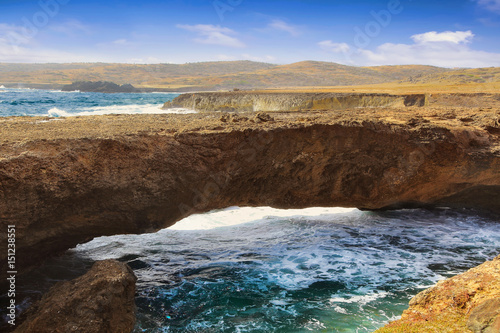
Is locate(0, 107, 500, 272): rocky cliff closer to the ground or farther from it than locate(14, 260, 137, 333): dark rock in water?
farther from it

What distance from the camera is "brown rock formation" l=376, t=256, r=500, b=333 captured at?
3.31 meters

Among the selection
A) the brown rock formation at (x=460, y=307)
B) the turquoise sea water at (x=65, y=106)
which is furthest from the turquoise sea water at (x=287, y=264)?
the turquoise sea water at (x=65, y=106)

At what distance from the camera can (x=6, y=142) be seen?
4531mm

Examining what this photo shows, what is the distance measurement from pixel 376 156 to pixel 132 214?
3.99 metres

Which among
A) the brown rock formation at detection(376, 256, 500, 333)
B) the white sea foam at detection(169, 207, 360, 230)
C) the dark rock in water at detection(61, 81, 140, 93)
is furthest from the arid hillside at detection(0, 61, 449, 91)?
the brown rock formation at detection(376, 256, 500, 333)

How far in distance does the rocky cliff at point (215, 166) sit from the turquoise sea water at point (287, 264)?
75cm

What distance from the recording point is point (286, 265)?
610 cm

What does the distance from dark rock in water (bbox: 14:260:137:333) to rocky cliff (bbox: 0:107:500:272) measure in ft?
2.52

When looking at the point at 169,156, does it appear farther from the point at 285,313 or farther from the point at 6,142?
the point at 285,313

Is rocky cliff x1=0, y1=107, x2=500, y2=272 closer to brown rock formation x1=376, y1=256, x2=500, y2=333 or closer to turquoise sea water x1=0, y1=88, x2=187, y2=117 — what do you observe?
brown rock formation x1=376, y1=256, x2=500, y2=333

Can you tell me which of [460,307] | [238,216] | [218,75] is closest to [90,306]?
[460,307]

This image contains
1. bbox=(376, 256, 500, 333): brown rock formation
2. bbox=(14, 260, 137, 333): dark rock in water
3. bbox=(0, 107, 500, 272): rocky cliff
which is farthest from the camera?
bbox=(0, 107, 500, 272): rocky cliff

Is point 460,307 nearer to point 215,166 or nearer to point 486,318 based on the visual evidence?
point 486,318

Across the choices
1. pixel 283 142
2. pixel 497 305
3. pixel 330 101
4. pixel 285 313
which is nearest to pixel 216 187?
pixel 283 142
